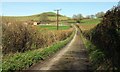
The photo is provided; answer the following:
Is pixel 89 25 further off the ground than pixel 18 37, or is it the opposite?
pixel 18 37

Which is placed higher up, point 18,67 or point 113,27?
point 113,27

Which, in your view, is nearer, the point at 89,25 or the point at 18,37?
the point at 18,37

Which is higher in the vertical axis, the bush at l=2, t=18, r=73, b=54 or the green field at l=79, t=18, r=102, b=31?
the bush at l=2, t=18, r=73, b=54

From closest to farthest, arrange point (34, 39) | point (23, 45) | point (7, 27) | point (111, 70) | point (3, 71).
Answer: point (111, 70) < point (3, 71) < point (7, 27) < point (23, 45) < point (34, 39)

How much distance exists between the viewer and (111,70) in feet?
39.7

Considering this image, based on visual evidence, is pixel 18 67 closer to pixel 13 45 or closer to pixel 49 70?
pixel 49 70

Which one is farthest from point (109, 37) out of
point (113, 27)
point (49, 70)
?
point (49, 70)

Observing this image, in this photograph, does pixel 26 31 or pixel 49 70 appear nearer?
pixel 49 70

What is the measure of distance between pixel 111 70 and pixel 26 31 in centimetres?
1569

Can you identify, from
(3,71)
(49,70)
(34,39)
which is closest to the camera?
(3,71)

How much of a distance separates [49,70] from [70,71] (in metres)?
1.15

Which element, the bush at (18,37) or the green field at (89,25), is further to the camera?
the green field at (89,25)

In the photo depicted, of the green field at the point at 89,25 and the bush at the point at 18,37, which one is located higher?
the bush at the point at 18,37

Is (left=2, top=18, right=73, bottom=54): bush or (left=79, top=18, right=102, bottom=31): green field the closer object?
(left=2, top=18, right=73, bottom=54): bush
